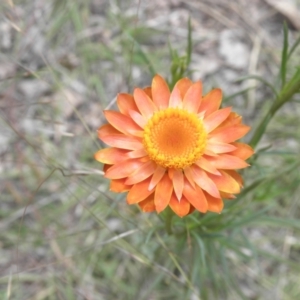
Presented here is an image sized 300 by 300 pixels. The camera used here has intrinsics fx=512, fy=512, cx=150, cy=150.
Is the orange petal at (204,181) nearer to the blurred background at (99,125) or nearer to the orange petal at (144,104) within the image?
the orange petal at (144,104)

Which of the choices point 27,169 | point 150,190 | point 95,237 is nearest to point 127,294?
point 95,237

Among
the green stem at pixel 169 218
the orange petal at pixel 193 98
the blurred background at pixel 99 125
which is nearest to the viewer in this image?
the orange petal at pixel 193 98

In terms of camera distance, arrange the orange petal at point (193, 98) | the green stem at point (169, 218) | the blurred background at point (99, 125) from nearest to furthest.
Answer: the orange petal at point (193, 98) → the green stem at point (169, 218) → the blurred background at point (99, 125)

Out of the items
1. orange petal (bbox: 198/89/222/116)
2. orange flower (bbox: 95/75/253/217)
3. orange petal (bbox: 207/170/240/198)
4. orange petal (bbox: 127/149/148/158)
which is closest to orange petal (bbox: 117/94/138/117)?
orange flower (bbox: 95/75/253/217)

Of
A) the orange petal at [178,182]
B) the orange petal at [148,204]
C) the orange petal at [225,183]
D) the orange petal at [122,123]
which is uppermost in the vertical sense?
the orange petal at [122,123]

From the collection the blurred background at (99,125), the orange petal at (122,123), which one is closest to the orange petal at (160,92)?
the orange petal at (122,123)

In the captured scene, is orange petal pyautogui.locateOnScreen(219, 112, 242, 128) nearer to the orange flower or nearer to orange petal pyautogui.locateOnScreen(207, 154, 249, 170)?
the orange flower

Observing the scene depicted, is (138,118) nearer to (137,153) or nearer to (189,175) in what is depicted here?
(137,153)
